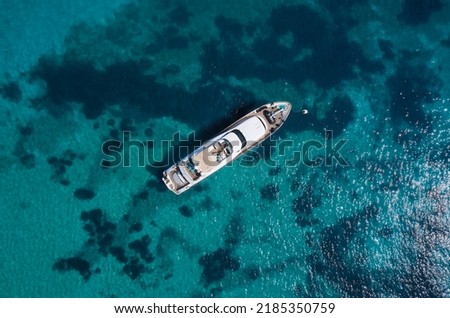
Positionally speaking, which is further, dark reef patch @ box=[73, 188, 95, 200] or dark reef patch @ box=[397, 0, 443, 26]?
dark reef patch @ box=[397, 0, 443, 26]

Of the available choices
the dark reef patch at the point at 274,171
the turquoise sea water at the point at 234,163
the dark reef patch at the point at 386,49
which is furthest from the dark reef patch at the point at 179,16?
the dark reef patch at the point at 386,49

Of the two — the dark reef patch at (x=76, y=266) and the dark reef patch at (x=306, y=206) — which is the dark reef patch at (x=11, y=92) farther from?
the dark reef patch at (x=306, y=206)

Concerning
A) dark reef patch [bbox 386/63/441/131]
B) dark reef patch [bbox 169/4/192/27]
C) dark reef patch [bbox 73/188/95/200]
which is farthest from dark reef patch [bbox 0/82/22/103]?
dark reef patch [bbox 386/63/441/131]

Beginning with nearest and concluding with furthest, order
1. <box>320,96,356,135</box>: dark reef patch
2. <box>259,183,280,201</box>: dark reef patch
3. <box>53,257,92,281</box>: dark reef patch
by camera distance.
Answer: <box>53,257,92,281</box>: dark reef patch
<box>259,183,280,201</box>: dark reef patch
<box>320,96,356,135</box>: dark reef patch

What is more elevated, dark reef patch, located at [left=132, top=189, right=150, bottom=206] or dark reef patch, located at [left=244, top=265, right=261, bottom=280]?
dark reef patch, located at [left=132, top=189, right=150, bottom=206]

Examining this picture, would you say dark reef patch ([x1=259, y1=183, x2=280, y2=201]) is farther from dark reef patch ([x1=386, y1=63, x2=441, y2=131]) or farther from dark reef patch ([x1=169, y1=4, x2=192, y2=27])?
dark reef patch ([x1=169, y1=4, x2=192, y2=27])

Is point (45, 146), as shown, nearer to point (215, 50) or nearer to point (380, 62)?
point (215, 50)

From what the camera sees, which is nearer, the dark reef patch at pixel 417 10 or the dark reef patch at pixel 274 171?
the dark reef patch at pixel 274 171

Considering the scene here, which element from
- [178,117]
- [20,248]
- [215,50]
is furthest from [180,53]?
[20,248]
